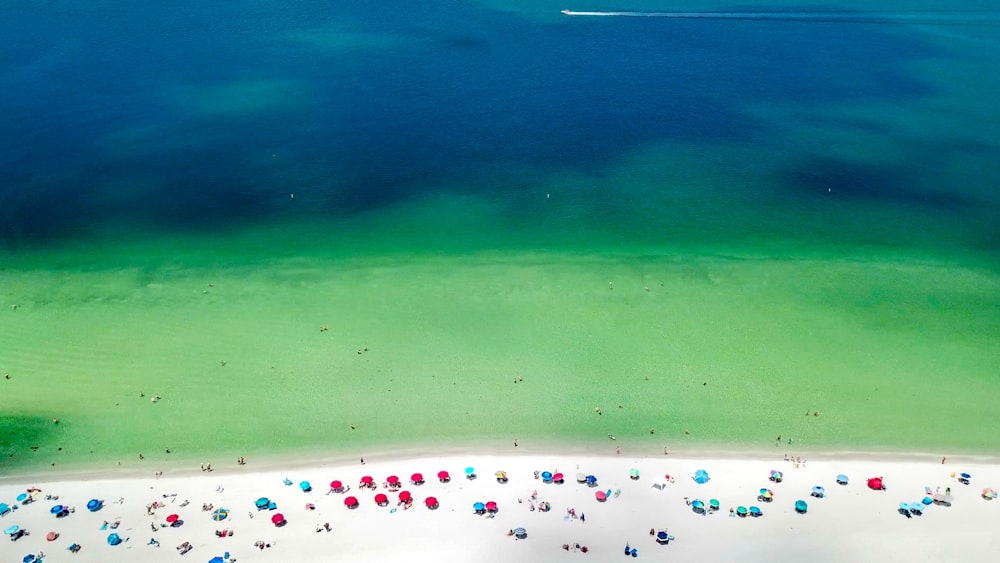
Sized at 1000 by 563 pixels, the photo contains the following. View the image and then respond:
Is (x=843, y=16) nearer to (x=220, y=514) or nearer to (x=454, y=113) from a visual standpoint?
(x=454, y=113)

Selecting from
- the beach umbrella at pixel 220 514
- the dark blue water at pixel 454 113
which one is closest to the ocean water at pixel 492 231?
the dark blue water at pixel 454 113

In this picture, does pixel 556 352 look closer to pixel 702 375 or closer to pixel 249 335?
pixel 702 375

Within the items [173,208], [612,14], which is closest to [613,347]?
[173,208]

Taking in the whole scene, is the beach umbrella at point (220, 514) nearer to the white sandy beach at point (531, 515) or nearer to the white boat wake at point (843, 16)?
the white sandy beach at point (531, 515)

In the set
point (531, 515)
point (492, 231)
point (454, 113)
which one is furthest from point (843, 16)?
point (531, 515)

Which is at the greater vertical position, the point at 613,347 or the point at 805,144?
the point at 805,144

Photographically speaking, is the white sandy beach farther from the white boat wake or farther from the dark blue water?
the white boat wake

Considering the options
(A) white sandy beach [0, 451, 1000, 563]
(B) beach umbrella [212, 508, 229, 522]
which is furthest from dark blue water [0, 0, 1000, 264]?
(B) beach umbrella [212, 508, 229, 522]
